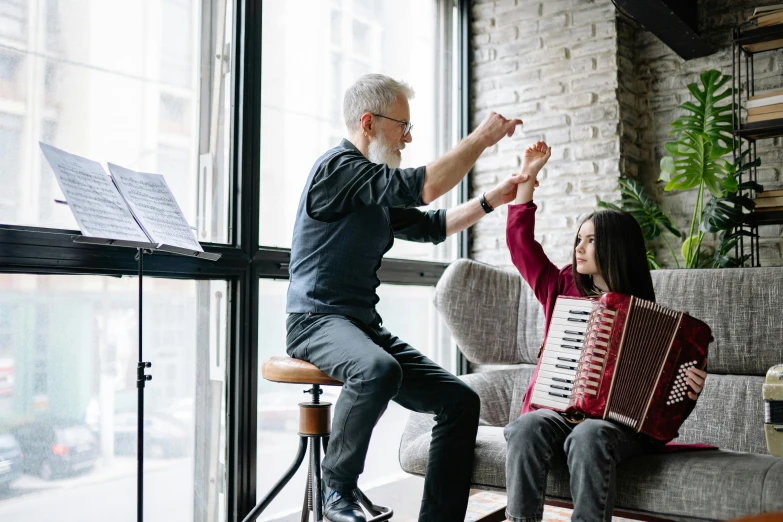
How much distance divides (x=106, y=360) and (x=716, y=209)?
245 cm

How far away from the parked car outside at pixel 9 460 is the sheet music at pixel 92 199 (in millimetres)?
755

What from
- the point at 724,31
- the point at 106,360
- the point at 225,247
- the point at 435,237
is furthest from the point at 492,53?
the point at 106,360

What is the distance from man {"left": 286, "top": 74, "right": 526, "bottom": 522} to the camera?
71.1 inches

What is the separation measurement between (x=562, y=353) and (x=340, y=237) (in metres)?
0.72

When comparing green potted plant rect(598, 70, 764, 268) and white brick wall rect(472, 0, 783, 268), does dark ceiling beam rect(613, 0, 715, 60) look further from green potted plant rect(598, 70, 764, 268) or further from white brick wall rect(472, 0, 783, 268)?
green potted plant rect(598, 70, 764, 268)

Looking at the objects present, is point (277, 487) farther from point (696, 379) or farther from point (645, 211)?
point (645, 211)

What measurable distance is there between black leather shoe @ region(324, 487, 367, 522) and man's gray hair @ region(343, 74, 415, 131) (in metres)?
1.10

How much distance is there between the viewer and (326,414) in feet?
6.67

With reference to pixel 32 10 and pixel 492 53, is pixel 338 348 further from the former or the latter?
pixel 492 53

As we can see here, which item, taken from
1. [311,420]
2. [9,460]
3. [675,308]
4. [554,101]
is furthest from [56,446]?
[554,101]

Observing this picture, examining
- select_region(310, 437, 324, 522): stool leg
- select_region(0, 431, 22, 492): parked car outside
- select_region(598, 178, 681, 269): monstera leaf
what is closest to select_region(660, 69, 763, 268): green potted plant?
select_region(598, 178, 681, 269): monstera leaf

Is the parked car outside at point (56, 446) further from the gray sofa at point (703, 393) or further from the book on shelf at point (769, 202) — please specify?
the book on shelf at point (769, 202)

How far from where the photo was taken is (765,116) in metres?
2.95

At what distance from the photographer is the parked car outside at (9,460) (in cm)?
197
